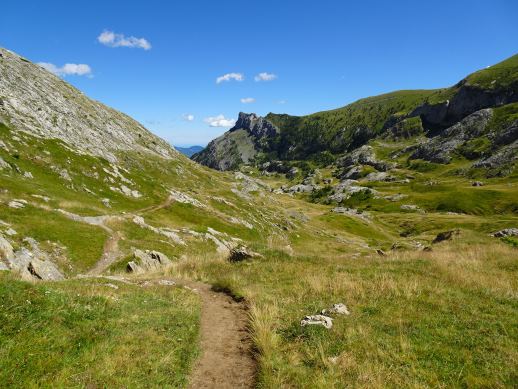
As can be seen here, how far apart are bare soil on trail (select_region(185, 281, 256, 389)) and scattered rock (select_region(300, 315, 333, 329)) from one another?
2.29 meters

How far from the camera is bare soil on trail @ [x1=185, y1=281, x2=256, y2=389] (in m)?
11.1

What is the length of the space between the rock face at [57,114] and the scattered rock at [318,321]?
8003 centimetres

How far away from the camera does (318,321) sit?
46.8ft

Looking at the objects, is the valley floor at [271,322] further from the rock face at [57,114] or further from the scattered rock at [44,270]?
the rock face at [57,114]

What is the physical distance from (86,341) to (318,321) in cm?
828

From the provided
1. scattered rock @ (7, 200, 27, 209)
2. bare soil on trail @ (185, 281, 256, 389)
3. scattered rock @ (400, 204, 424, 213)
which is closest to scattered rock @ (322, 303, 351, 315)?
bare soil on trail @ (185, 281, 256, 389)

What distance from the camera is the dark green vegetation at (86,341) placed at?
968cm

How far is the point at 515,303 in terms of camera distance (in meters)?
15.4

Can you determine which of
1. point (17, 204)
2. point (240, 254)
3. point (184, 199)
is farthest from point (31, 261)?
point (184, 199)

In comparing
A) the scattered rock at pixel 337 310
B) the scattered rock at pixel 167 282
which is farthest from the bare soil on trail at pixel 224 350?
the scattered rock at pixel 167 282

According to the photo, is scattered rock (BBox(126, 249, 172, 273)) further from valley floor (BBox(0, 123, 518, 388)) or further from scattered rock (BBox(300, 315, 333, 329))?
scattered rock (BBox(300, 315, 333, 329))

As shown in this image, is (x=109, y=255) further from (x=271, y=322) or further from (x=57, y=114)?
(x=57, y=114)

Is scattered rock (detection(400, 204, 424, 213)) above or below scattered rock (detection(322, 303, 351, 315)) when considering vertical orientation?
below

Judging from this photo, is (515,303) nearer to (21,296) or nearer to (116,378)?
(116,378)
